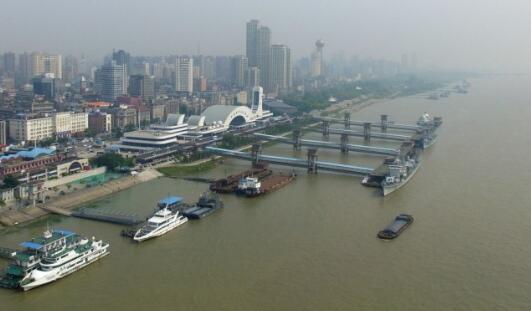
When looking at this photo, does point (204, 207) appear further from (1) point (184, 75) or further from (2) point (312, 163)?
(1) point (184, 75)

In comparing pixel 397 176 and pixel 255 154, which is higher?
pixel 255 154

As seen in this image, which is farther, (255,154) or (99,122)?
(99,122)

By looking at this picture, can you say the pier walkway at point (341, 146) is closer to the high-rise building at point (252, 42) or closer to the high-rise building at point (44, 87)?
the high-rise building at point (44, 87)

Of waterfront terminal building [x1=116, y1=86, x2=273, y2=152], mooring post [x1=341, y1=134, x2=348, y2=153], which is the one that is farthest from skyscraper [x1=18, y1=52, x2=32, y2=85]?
mooring post [x1=341, y1=134, x2=348, y2=153]

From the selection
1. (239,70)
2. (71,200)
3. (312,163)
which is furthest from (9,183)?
(239,70)

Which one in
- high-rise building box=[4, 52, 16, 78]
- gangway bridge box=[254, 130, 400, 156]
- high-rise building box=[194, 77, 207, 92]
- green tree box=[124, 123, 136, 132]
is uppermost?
high-rise building box=[4, 52, 16, 78]

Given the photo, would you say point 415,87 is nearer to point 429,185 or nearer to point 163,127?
point 163,127

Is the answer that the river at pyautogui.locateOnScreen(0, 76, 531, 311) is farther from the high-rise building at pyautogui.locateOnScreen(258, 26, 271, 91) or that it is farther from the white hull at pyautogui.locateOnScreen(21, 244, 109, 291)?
the high-rise building at pyautogui.locateOnScreen(258, 26, 271, 91)
